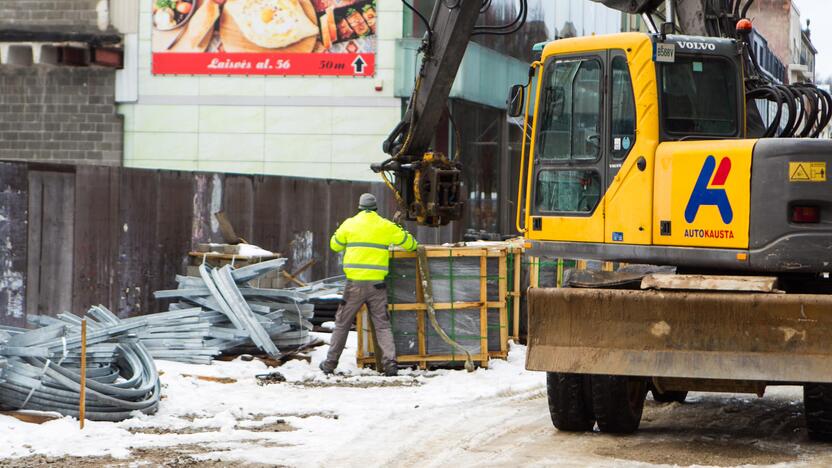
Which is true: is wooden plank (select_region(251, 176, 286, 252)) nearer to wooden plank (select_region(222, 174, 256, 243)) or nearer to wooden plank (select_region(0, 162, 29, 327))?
wooden plank (select_region(222, 174, 256, 243))

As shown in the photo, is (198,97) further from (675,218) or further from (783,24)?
(783,24)

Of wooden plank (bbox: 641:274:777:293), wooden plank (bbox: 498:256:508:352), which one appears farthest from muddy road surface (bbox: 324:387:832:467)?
wooden plank (bbox: 498:256:508:352)

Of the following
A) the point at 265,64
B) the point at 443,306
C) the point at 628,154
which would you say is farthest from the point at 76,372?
the point at 265,64

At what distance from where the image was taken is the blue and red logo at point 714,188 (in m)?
9.60

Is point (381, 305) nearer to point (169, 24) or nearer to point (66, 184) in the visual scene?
point (66, 184)

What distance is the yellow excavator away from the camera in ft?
30.7

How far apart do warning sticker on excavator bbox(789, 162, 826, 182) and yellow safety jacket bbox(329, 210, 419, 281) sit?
5.65 metres

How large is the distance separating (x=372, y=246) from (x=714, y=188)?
5.32 meters

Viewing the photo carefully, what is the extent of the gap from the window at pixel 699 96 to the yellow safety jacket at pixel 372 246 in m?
4.62

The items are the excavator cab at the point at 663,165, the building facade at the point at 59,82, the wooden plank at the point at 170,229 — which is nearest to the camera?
the excavator cab at the point at 663,165

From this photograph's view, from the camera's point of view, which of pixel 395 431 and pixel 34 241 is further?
pixel 34 241

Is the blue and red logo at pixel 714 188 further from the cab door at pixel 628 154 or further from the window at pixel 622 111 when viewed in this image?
the window at pixel 622 111

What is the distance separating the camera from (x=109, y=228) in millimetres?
15922

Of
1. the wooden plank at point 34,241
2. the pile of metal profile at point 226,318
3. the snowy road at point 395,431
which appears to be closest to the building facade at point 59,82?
the pile of metal profile at point 226,318
